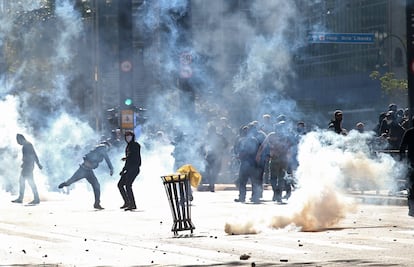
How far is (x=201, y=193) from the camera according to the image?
35750 millimetres

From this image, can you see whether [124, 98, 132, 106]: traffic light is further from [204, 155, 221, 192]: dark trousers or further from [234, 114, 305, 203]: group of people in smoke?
[234, 114, 305, 203]: group of people in smoke

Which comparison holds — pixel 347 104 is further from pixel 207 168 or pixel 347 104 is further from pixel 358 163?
pixel 358 163

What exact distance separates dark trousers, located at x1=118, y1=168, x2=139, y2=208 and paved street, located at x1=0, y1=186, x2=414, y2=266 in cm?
78

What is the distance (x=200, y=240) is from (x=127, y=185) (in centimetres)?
975

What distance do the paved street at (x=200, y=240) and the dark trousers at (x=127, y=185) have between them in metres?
0.78

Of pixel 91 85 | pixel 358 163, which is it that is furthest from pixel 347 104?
pixel 358 163

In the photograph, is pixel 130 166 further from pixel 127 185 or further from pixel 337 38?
pixel 337 38

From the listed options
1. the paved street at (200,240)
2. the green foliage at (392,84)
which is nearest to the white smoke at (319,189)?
the paved street at (200,240)

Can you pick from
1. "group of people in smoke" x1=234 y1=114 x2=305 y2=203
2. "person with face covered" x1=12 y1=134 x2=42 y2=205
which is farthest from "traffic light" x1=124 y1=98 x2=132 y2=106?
"group of people in smoke" x1=234 y1=114 x2=305 y2=203

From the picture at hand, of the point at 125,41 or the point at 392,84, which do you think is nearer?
the point at 125,41

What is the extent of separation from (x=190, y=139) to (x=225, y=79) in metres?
11.4

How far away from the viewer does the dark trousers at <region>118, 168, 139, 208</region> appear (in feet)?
88.4

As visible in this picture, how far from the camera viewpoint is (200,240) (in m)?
17.8

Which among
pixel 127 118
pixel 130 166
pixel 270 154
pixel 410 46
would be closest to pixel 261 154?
pixel 270 154
